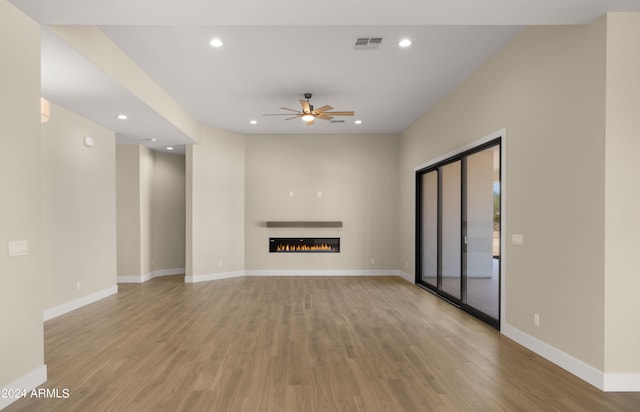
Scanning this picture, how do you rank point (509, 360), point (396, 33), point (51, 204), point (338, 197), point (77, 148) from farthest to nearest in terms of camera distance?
point (338, 197), point (77, 148), point (51, 204), point (396, 33), point (509, 360)

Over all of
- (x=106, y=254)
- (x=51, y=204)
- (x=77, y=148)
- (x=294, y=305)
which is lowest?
(x=294, y=305)

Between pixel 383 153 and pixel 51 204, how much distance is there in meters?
6.49

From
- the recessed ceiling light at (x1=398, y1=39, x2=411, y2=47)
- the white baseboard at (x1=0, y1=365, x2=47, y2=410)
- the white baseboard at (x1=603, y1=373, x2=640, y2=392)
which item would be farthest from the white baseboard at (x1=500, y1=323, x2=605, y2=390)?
the white baseboard at (x1=0, y1=365, x2=47, y2=410)

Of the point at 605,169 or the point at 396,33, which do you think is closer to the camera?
the point at 605,169

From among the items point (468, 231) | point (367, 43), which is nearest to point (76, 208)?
point (367, 43)

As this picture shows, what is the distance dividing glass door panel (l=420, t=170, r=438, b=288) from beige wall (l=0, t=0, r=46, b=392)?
18.7ft

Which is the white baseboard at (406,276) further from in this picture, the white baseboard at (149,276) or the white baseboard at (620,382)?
the white baseboard at (149,276)

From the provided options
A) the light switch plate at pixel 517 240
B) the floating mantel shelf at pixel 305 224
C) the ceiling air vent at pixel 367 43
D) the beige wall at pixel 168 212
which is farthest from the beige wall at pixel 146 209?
the light switch plate at pixel 517 240

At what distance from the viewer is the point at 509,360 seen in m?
3.37

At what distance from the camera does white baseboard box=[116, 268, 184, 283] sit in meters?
7.56

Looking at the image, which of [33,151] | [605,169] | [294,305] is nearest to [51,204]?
[33,151]

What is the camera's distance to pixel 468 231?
5180 millimetres

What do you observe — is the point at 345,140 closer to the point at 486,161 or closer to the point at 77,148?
the point at 486,161

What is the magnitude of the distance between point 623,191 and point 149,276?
8.25m
